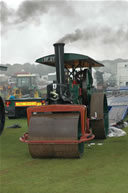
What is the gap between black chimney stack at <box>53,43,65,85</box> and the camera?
15.9 feet

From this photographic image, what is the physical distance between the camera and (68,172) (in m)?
3.62

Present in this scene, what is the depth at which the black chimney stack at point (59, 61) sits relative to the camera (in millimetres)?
4844

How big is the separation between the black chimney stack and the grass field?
4.00ft

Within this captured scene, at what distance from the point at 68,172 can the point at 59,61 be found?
1927mm

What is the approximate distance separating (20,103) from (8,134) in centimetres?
284

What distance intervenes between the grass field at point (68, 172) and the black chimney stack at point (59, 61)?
4.00 ft

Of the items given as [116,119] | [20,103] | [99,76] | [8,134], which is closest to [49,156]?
[8,134]

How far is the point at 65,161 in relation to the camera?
412 cm

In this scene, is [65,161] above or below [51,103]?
below

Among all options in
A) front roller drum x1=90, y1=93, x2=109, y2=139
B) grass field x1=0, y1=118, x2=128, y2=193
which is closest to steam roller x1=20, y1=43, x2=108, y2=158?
grass field x1=0, y1=118, x2=128, y2=193

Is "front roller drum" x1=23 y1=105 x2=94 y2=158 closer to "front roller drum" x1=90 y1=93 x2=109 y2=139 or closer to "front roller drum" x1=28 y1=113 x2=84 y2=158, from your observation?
"front roller drum" x1=28 y1=113 x2=84 y2=158

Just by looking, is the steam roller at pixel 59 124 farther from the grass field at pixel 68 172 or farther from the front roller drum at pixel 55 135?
the grass field at pixel 68 172

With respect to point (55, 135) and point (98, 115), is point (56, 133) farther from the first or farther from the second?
point (98, 115)

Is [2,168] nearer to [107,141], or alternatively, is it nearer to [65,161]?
[65,161]
